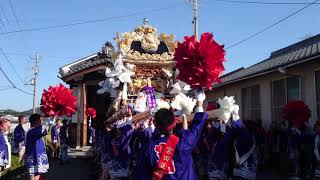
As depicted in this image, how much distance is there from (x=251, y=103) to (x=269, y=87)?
1981mm

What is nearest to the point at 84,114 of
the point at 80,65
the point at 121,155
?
the point at 80,65

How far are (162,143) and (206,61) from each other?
1.11 m

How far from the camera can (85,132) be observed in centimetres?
2027

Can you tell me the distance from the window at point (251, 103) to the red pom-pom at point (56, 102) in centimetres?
821

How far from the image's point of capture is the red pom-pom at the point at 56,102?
10461 millimetres

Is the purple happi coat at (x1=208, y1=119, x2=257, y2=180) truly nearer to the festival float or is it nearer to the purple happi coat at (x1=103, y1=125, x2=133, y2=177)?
the festival float

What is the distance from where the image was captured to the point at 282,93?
1431cm

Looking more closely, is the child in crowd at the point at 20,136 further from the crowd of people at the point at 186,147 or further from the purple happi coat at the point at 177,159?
the purple happi coat at the point at 177,159

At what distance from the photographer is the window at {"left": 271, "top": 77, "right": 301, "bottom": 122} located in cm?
1346

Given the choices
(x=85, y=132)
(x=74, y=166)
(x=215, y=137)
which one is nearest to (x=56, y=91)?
(x=215, y=137)

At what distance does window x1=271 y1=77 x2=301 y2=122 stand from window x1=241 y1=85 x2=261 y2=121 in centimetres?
137

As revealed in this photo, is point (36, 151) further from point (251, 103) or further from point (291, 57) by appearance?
point (251, 103)

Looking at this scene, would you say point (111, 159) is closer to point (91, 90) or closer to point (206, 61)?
point (206, 61)

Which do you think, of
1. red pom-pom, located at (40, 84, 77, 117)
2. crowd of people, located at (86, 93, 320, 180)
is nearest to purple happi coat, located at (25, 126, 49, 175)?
red pom-pom, located at (40, 84, 77, 117)
